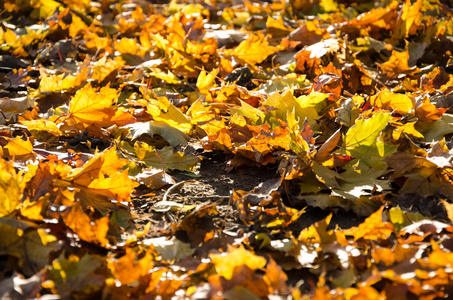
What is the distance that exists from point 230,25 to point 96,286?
2.58 metres

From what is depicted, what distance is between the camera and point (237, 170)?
62.2 inches

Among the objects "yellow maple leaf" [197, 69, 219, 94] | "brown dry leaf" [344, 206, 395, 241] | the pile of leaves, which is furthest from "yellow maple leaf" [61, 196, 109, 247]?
"yellow maple leaf" [197, 69, 219, 94]

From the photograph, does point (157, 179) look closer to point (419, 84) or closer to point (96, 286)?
point (96, 286)

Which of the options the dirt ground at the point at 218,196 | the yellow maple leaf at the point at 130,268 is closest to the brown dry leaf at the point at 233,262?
the yellow maple leaf at the point at 130,268

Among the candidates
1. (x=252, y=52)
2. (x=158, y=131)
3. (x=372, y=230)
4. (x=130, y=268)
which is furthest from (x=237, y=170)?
(x=252, y=52)

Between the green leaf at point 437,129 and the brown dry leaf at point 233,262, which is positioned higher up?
the brown dry leaf at point 233,262

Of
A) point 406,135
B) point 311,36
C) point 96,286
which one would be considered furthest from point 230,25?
point 96,286

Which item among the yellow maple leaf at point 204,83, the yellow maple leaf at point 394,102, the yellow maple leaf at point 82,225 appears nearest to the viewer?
the yellow maple leaf at point 82,225

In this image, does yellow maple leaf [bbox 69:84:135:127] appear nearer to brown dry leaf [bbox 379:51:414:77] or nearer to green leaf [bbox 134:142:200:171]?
green leaf [bbox 134:142:200:171]

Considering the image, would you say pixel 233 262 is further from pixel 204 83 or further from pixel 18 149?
pixel 204 83

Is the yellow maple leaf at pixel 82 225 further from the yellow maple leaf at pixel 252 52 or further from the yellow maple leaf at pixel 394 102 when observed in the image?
the yellow maple leaf at pixel 252 52

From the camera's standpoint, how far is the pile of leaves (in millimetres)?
983

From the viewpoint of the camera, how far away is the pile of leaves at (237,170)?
38.7 inches

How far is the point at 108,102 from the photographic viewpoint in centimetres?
166
